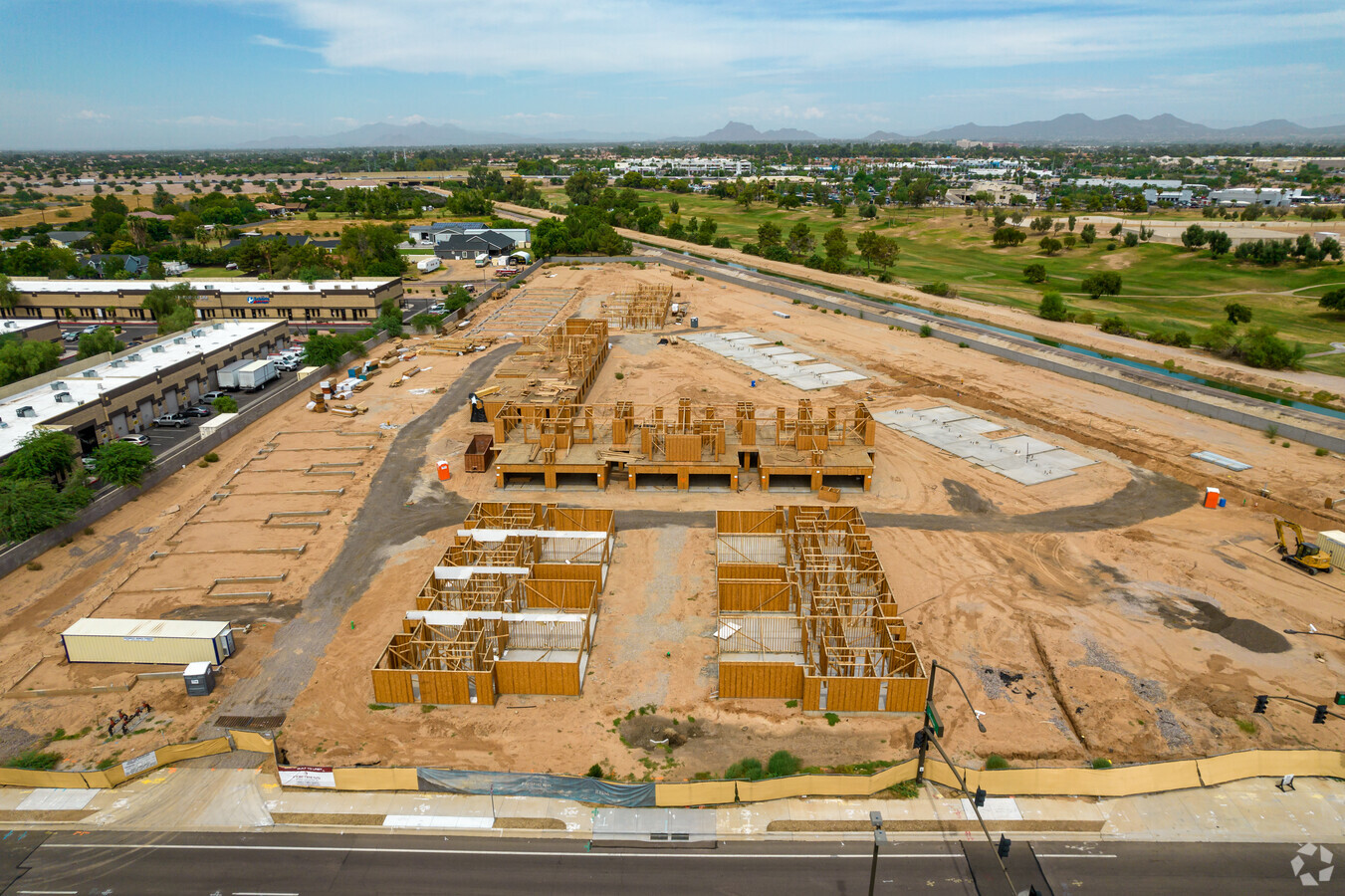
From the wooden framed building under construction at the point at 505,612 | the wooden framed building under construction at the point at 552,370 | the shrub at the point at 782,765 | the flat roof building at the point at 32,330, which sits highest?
the flat roof building at the point at 32,330

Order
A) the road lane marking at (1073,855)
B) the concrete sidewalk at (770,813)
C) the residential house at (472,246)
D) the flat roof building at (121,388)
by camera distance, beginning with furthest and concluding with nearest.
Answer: the residential house at (472,246), the flat roof building at (121,388), the concrete sidewalk at (770,813), the road lane marking at (1073,855)

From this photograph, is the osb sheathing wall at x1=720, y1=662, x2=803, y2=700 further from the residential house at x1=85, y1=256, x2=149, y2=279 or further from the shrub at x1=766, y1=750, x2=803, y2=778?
the residential house at x1=85, y1=256, x2=149, y2=279

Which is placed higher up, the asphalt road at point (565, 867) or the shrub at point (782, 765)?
the shrub at point (782, 765)

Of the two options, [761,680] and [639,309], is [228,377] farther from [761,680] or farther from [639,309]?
[761,680]

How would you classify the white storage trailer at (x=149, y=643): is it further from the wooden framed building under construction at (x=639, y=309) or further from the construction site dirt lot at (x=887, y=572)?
the wooden framed building under construction at (x=639, y=309)

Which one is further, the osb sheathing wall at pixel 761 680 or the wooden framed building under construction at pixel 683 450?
the wooden framed building under construction at pixel 683 450

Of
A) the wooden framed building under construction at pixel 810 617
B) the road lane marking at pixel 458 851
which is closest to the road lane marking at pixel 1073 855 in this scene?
the road lane marking at pixel 458 851

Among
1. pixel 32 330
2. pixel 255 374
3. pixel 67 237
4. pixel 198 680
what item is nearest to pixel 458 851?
pixel 198 680

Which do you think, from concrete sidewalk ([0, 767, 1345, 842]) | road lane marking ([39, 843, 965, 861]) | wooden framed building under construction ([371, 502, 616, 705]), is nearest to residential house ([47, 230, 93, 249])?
wooden framed building under construction ([371, 502, 616, 705])
